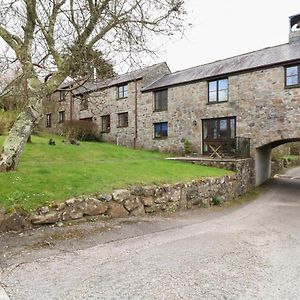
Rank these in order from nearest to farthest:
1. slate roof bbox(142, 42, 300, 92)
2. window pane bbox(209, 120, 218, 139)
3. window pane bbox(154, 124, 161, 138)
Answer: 1. slate roof bbox(142, 42, 300, 92)
2. window pane bbox(209, 120, 218, 139)
3. window pane bbox(154, 124, 161, 138)

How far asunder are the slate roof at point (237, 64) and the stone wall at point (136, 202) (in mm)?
8172

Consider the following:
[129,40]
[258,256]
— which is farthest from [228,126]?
[258,256]

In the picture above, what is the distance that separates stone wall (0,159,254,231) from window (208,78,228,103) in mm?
7427

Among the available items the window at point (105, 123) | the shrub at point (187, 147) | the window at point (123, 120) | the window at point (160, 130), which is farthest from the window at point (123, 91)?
the shrub at point (187, 147)

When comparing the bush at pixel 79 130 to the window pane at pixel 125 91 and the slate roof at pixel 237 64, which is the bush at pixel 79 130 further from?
the slate roof at pixel 237 64

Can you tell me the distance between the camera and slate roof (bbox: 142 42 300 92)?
18484 millimetres

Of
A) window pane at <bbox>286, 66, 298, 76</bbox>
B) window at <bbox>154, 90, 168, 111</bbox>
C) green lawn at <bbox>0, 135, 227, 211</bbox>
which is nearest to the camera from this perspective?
green lawn at <bbox>0, 135, 227, 211</bbox>

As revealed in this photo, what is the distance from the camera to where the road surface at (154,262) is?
14.7 feet

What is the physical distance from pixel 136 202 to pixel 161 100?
1651cm

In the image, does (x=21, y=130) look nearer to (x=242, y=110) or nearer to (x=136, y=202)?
(x=136, y=202)

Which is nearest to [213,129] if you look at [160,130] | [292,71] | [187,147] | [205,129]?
[205,129]

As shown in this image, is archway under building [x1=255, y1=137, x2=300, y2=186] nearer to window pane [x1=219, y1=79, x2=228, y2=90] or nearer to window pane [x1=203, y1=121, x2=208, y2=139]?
window pane [x1=203, y1=121, x2=208, y2=139]

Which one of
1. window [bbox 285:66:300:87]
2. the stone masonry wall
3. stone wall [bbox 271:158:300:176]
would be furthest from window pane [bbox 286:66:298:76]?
stone wall [bbox 271:158:300:176]

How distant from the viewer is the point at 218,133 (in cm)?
Answer: 2116
